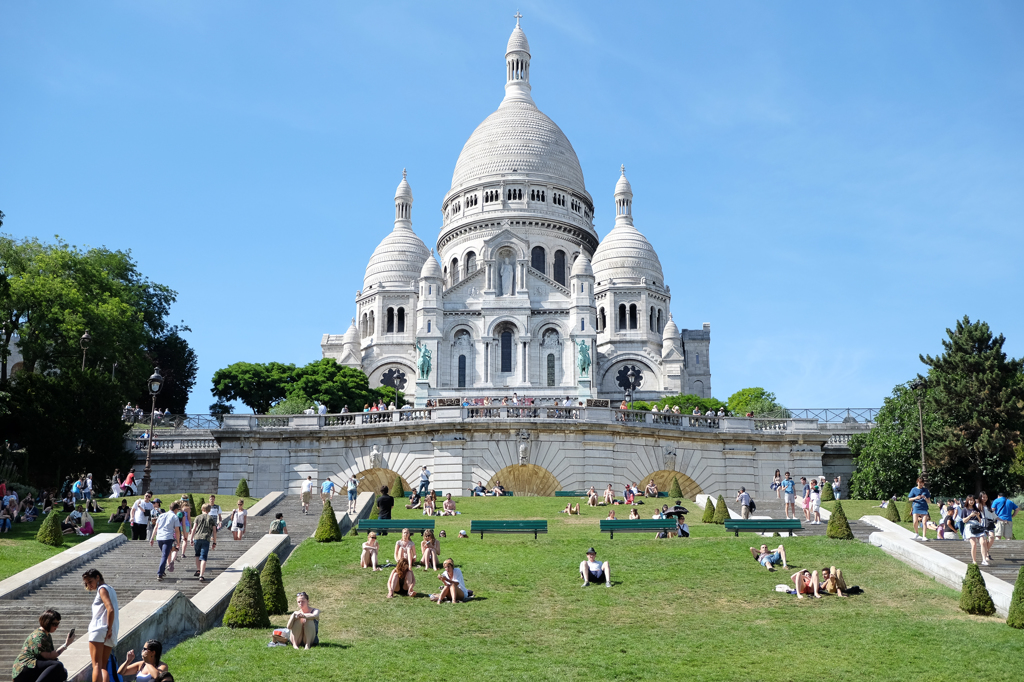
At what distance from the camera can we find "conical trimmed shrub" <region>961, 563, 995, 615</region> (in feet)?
59.6

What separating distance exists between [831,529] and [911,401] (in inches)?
773

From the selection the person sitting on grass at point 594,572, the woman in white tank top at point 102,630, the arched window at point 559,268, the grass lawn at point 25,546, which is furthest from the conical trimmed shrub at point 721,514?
the arched window at point 559,268

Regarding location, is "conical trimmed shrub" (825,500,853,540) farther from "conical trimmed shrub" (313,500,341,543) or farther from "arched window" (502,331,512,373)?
"arched window" (502,331,512,373)

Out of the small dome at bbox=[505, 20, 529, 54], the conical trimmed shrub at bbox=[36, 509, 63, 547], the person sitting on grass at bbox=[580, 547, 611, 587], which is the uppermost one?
the small dome at bbox=[505, 20, 529, 54]

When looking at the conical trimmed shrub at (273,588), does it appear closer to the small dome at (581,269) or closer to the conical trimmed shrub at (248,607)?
the conical trimmed shrub at (248,607)

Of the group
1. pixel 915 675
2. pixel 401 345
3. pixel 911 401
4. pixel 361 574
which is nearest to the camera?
pixel 915 675

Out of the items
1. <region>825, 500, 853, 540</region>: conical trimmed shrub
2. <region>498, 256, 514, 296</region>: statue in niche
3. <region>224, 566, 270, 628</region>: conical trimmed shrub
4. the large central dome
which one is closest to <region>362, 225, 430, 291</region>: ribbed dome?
the large central dome

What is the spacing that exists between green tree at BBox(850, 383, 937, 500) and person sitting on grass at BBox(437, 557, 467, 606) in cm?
2499

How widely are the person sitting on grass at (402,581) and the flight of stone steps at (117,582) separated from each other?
333cm

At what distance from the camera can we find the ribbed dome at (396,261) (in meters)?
99.6

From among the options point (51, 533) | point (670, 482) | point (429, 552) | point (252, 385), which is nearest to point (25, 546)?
point (51, 533)

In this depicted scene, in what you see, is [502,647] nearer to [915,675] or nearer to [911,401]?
[915,675]

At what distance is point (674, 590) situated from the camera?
19.7m

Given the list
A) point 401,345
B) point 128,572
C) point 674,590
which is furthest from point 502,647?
point 401,345
